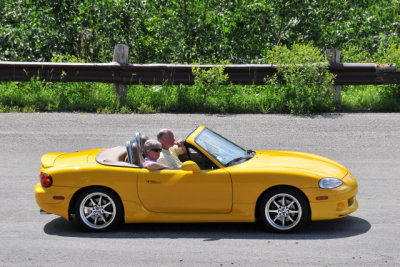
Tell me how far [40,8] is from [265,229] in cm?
1163

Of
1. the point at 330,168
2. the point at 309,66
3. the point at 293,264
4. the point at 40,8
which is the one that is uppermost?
the point at 40,8

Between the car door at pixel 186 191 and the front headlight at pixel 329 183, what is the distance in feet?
3.08

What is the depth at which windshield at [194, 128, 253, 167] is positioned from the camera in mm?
7651

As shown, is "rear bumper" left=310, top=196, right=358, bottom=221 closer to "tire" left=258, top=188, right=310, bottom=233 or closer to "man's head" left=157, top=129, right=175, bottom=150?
"tire" left=258, top=188, right=310, bottom=233

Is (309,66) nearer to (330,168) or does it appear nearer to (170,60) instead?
(170,60)

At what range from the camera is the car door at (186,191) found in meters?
7.38

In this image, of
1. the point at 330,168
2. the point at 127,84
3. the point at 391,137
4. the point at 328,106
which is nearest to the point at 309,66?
the point at 328,106

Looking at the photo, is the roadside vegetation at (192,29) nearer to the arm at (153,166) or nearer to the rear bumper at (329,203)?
the rear bumper at (329,203)

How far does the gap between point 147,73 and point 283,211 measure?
725cm

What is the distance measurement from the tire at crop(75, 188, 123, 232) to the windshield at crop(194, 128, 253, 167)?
→ 110 cm

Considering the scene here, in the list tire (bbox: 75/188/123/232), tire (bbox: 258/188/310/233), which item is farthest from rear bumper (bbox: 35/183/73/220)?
tire (bbox: 258/188/310/233)

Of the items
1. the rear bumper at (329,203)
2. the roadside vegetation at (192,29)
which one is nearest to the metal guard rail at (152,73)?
the roadside vegetation at (192,29)

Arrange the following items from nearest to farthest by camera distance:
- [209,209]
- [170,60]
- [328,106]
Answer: [209,209]
[328,106]
[170,60]

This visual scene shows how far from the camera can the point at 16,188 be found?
9305 mm
